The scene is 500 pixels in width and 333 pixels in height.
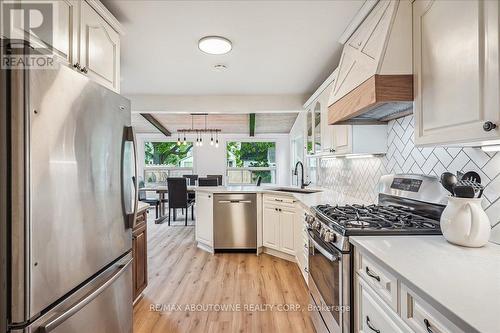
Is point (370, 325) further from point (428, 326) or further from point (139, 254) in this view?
point (139, 254)

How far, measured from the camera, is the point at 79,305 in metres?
1.16

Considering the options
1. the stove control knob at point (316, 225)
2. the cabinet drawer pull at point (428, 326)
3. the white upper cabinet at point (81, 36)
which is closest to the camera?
the cabinet drawer pull at point (428, 326)

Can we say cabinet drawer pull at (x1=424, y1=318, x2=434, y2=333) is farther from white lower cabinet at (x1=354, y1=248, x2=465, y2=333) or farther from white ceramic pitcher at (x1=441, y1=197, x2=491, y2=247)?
white ceramic pitcher at (x1=441, y1=197, x2=491, y2=247)

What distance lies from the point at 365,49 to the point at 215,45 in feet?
4.21

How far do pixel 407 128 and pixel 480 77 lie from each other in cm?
102

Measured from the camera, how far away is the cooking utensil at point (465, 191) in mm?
1171

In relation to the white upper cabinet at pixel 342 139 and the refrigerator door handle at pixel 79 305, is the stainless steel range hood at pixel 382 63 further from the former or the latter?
the refrigerator door handle at pixel 79 305

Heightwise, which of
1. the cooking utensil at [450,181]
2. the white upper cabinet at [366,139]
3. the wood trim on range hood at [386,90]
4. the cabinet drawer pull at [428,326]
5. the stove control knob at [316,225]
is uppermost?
the wood trim on range hood at [386,90]

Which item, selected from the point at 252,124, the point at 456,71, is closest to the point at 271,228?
the point at 456,71

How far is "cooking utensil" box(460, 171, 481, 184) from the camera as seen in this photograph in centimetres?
132

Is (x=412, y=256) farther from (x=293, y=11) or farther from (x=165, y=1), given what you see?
(x=165, y=1)

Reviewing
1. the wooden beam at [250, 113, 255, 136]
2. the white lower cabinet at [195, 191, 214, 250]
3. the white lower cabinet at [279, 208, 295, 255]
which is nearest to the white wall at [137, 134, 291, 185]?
the wooden beam at [250, 113, 255, 136]

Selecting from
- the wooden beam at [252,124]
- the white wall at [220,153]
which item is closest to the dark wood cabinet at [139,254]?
the wooden beam at [252,124]

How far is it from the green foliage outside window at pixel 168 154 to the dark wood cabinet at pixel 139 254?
17.9ft
